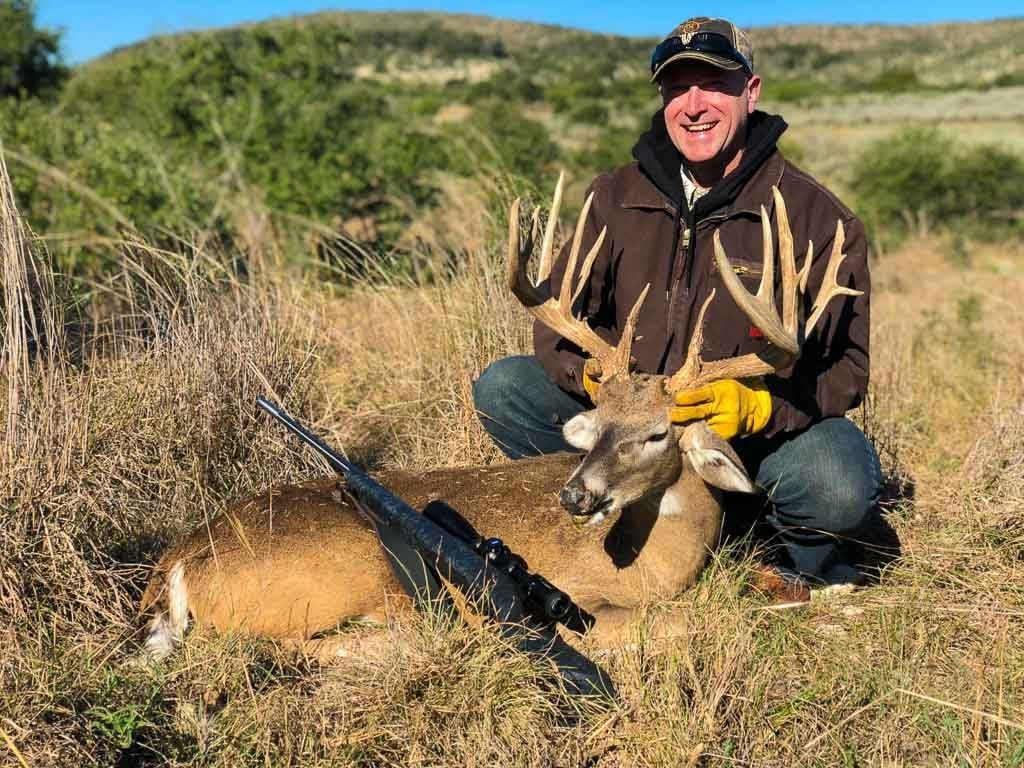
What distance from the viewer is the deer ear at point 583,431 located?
11.9ft

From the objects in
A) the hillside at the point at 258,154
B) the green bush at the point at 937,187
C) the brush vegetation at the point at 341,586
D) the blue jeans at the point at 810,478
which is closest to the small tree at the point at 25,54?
the hillside at the point at 258,154

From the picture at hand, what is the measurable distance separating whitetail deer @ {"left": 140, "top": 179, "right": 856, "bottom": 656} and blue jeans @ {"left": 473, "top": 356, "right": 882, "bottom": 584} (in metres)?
0.28

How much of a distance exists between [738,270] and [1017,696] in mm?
1641

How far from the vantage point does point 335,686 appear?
3.04 metres

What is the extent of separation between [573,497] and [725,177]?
4.71 ft

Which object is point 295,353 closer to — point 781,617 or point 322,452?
point 322,452

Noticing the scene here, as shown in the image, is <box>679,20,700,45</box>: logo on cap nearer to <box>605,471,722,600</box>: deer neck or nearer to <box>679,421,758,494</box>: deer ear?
<box>679,421,758,494</box>: deer ear

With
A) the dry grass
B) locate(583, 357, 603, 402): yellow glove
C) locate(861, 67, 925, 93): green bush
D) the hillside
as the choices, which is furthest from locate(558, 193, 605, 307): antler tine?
locate(861, 67, 925, 93): green bush

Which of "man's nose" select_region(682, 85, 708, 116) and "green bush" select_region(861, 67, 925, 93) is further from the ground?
"green bush" select_region(861, 67, 925, 93)

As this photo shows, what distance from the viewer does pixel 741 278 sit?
388cm

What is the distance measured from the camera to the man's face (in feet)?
13.0

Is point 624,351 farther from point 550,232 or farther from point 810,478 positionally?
point 810,478

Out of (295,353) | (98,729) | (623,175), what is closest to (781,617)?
(623,175)

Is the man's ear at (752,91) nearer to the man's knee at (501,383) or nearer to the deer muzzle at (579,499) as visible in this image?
the man's knee at (501,383)
